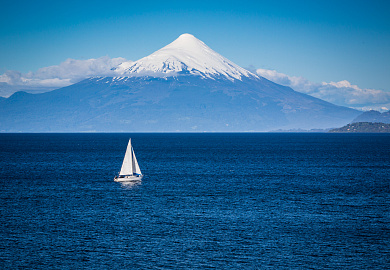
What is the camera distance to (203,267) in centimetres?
3709

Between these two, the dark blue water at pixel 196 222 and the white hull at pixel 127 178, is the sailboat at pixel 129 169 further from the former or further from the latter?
the dark blue water at pixel 196 222

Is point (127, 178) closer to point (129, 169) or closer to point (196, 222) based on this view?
point (129, 169)

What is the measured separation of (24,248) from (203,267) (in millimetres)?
15020

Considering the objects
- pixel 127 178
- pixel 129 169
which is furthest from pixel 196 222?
pixel 129 169

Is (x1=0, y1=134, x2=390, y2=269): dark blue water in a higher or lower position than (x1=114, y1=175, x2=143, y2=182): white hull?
lower

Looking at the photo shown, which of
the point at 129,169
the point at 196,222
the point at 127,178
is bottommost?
the point at 196,222

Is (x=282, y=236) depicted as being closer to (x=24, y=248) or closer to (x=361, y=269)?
(x=361, y=269)

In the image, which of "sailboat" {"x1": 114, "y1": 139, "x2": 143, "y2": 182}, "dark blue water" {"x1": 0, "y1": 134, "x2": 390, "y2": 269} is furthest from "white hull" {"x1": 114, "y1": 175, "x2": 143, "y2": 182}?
"dark blue water" {"x1": 0, "y1": 134, "x2": 390, "y2": 269}

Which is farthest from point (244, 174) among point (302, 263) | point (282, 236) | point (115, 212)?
point (302, 263)

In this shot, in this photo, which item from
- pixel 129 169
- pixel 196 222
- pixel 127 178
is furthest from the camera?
pixel 129 169

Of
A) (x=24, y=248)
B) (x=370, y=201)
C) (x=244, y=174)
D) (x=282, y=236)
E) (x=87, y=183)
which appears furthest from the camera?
(x=244, y=174)

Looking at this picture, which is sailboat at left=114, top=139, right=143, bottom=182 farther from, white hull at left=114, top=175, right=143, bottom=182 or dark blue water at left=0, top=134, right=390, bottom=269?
dark blue water at left=0, top=134, right=390, bottom=269

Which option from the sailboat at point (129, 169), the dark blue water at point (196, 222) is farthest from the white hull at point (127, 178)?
the dark blue water at point (196, 222)

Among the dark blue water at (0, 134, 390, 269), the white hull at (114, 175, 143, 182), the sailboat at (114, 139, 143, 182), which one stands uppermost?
the sailboat at (114, 139, 143, 182)
